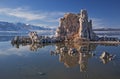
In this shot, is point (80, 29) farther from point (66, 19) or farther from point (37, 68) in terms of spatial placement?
point (37, 68)

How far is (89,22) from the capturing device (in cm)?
9631

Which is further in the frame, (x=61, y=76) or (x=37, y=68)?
(x=37, y=68)

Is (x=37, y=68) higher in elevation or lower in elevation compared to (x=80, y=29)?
lower

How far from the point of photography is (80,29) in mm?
93688

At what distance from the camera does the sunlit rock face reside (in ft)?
305

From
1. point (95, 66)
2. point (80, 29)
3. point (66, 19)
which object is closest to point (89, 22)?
point (80, 29)

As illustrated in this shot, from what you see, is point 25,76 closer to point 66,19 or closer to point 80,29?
point 80,29

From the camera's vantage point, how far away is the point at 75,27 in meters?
102

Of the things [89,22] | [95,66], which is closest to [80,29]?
[89,22]

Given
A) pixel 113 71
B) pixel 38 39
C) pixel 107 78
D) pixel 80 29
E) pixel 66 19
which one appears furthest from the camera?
pixel 66 19

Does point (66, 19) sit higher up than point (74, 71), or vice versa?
point (66, 19)

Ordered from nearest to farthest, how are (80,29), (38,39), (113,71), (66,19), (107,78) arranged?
1. (107,78)
2. (113,71)
3. (38,39)
4. (80,29)
5. (66,19)

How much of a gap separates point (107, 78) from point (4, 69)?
1455 cm

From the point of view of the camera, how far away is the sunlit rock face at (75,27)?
9306 centimetres
